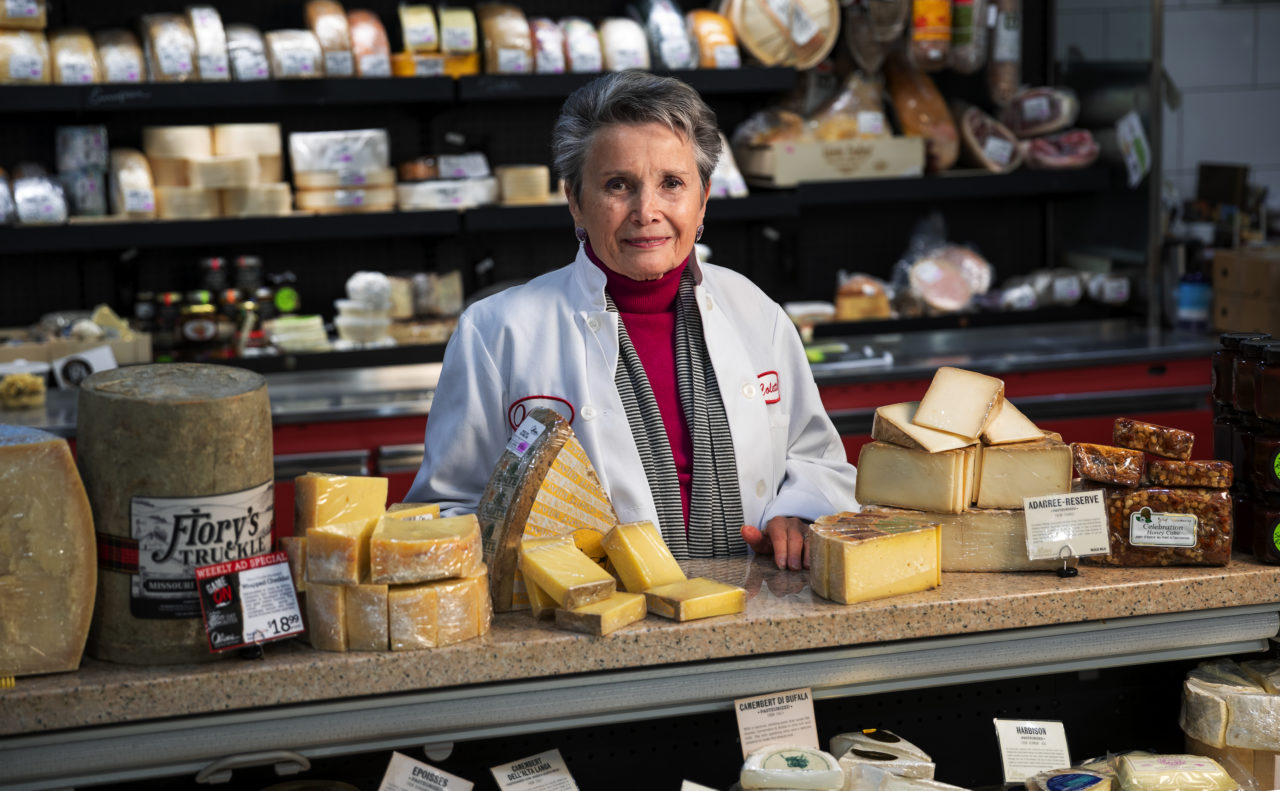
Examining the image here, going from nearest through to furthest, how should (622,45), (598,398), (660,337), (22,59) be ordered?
(598,398)
(660,337)
(22,59)
(622,45)

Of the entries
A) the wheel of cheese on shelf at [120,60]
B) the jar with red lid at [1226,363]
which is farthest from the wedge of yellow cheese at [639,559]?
the wheel of cheese on shelf at [120,60]

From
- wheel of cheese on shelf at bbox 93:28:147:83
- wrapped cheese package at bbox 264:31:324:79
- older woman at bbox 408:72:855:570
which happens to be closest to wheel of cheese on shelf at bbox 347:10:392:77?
wrapped cheese package at bbox 264:31:324:79

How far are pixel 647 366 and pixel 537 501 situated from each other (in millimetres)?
639

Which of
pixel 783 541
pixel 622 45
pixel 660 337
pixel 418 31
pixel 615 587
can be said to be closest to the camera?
pixel 615 587

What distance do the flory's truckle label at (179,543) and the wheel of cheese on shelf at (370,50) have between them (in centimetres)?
300

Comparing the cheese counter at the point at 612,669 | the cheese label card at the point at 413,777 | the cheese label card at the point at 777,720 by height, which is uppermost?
the cheese counter at the point at 612,669

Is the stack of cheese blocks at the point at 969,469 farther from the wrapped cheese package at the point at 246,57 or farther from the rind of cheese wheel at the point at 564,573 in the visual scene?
the wrapped cheese package at the point at 246,57

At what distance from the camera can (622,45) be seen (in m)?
4.41

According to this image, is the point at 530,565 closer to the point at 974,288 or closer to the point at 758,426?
the point at 758,426

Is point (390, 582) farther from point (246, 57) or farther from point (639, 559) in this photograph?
point (246, 57)

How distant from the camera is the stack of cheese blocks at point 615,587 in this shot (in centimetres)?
156

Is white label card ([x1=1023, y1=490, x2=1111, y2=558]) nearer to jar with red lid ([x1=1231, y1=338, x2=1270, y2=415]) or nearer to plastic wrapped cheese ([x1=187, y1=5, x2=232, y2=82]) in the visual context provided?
jar with red lid ([x1=1231, y1=338, x2=1270, y2=415])

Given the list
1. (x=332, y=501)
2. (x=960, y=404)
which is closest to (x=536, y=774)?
(x=332, y=501)

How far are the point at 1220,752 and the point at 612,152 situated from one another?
1.26 metres
